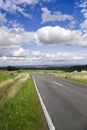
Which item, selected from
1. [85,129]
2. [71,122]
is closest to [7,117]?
[71,122]

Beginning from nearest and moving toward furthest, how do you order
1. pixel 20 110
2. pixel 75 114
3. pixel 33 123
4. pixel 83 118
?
pixel 33 123
pixel 83 118
pixel 75 114
pixel 20 110

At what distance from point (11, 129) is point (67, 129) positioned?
72.4 inches

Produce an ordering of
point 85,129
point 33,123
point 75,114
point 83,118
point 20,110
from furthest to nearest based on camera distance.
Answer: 1. point 20,110
2. point 75,114
3. point 83,118
4. point 33,123
5. point 85,129

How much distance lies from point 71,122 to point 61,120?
49cm

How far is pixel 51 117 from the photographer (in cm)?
917

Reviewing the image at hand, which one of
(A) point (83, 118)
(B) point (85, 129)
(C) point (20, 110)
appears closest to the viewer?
(B) point (85, 129)

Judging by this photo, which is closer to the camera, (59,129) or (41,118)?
(59,129)

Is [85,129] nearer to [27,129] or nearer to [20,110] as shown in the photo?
[27,129]

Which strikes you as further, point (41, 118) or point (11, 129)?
point (41, 118)

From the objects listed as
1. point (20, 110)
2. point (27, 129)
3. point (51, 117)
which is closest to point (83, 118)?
point (51, 117)

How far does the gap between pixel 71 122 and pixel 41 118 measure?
1.41 meters

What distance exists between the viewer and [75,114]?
9.54 meters

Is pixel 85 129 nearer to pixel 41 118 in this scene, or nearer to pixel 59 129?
pixel 59 129

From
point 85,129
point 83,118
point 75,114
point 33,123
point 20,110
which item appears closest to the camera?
point 85,129
